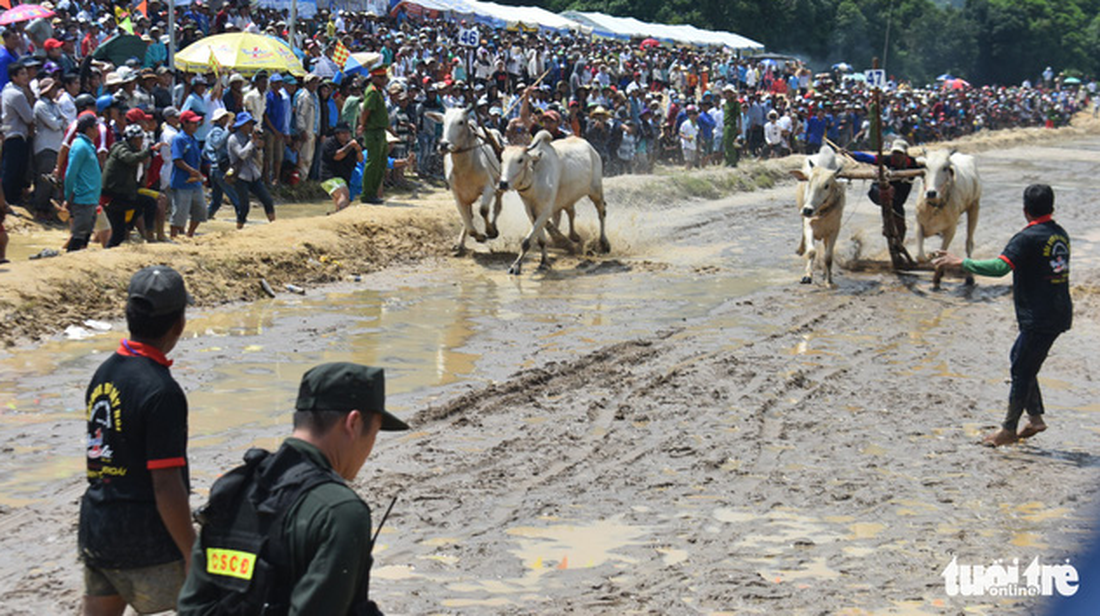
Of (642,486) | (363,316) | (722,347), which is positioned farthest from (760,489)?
(363,316)

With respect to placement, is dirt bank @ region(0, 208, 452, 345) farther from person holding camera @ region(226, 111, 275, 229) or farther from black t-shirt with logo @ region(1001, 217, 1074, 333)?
black t-shirt with logo @ region(1001, 217, 1074, 333)

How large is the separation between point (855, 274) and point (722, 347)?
5717 millimetres

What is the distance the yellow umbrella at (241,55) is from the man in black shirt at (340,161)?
1587 millimetres

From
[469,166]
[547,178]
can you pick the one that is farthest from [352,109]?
[547,178]

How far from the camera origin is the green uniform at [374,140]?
1822 cm

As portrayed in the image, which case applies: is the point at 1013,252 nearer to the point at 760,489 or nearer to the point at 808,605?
the point at 760,489

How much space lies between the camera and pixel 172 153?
14.6 meters

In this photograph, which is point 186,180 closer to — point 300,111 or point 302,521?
point 300,111

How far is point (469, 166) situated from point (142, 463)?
1279 centimetres

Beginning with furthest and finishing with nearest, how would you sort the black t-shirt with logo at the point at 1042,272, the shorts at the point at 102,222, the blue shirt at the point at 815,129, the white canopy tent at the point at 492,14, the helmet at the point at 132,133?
the white canopy tent at the point at 492,14 → the blue shirt at the point at 815,129 → the shorts at the point at 102,222 → the helmet at the point at 132,133 → the black t-shirt with logo at the point at 1042,272

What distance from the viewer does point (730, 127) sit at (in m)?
29.2

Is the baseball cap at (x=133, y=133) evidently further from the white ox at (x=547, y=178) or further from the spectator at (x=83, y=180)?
the white ox at (x=547, y=178)

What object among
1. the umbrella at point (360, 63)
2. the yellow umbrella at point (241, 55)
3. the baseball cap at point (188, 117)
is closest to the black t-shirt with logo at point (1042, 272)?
the baseball cap at point (188, 117)

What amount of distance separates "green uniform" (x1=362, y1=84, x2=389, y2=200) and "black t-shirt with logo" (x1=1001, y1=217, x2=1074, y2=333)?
11.2 meters
